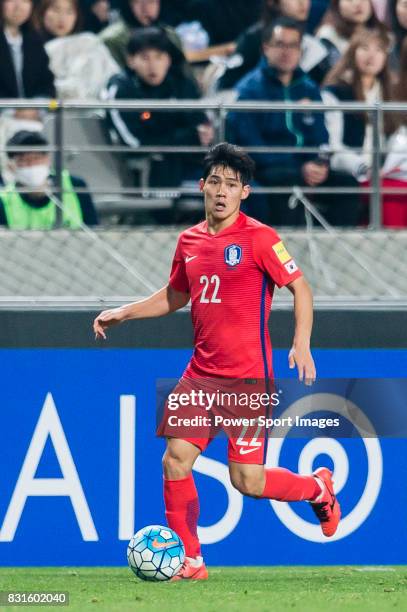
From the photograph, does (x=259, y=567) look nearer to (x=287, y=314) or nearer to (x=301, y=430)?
(x=301, y=430)

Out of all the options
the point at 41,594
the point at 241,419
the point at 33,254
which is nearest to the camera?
the point at 41,594

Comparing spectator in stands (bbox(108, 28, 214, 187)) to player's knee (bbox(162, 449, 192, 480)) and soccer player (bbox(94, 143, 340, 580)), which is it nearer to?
soccer player (bbox(94, 143, 340, 580))

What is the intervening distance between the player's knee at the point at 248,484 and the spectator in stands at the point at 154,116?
2533mm

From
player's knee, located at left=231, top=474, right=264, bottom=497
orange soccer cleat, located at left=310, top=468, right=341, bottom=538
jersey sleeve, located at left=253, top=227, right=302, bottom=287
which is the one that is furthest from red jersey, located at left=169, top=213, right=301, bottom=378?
orange soccer cleat, located at left=310, top=468, right=341, bottom=538

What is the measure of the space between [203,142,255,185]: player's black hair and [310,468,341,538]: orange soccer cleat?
1.56 m

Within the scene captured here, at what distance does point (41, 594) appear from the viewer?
5809 millimetres

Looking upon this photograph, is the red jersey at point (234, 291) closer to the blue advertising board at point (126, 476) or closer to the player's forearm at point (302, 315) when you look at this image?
the player's forearm at point (302, 315)

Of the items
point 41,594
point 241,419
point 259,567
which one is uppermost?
point 241,419

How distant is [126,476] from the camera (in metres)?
7.07

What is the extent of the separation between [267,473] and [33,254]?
7.22ft

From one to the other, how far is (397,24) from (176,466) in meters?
5.22

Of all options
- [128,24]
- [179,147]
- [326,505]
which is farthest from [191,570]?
[128,24]

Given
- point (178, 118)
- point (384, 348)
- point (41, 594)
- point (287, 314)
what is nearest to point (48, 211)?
point (178, 118)

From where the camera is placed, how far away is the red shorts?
20.2 feet
